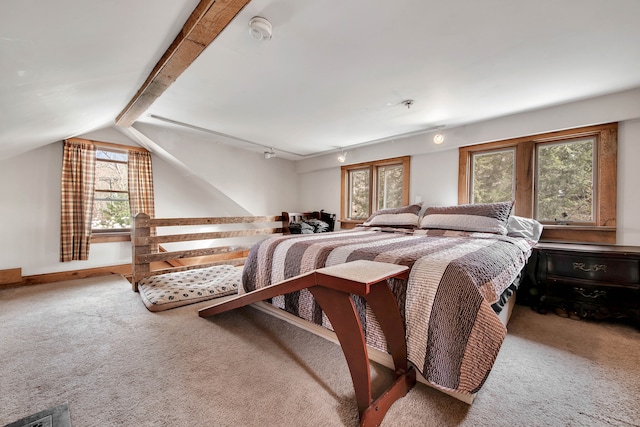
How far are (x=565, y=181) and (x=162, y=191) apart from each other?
211 inches


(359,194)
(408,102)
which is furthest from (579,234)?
(359,194)

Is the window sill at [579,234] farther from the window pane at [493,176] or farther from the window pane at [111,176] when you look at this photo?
the window pane at [111,176]

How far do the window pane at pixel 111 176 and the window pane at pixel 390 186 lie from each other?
4.00 meters

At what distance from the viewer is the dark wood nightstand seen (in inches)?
78.7

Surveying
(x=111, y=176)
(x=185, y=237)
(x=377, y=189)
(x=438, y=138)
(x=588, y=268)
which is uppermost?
(x=438, y=138)

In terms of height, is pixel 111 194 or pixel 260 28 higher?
pixel 260 28

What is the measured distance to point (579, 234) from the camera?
260 centimetres

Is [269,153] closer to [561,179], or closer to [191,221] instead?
[191,221]

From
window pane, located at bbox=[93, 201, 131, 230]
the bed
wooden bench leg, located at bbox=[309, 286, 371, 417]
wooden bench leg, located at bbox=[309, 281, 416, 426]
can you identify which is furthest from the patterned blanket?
window pane, located at bbox=[93, 201, 131, 230]

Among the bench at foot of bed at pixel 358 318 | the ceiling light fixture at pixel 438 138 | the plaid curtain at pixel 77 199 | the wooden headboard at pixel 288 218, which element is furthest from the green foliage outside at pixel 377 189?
the plaid curtain at pixel 77 199

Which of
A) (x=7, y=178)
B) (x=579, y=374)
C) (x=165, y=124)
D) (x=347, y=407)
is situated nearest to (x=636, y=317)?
(x=579, y=374)

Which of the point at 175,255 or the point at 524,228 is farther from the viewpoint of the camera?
the point at 175,255

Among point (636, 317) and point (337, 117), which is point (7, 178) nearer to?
point (337, 117)

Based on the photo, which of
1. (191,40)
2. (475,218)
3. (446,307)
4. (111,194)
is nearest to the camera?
(446,307)
